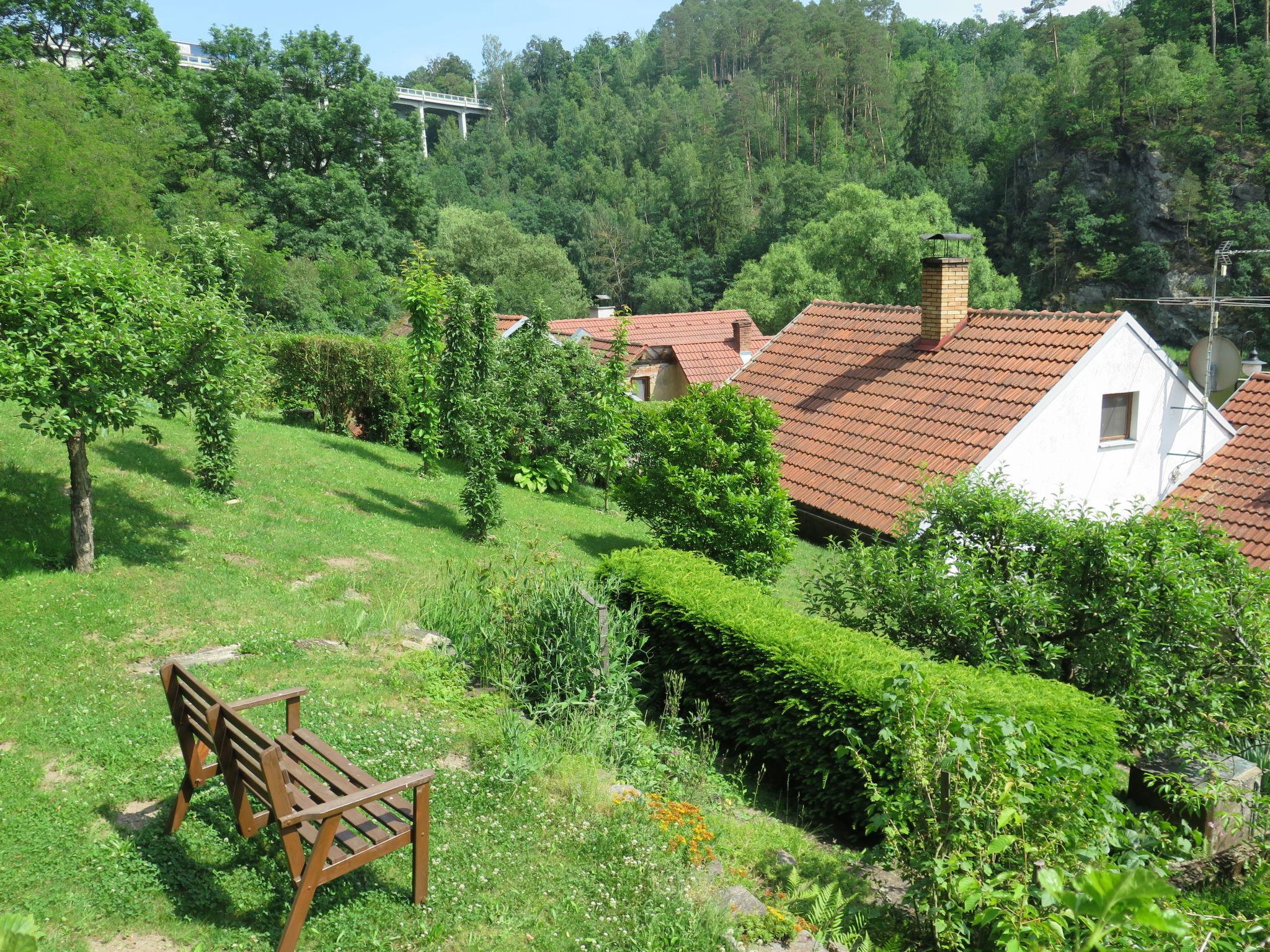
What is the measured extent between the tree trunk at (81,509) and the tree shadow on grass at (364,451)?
7.95 metres

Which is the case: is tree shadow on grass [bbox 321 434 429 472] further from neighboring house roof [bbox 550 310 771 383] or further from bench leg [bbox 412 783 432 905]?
neighboring house roof [bbox 550 310 771 383]

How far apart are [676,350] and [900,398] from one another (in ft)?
63.6

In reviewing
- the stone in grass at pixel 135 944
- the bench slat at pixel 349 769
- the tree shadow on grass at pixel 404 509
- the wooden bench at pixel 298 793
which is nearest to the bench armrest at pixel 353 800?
the wooden bench at pixel 298 793

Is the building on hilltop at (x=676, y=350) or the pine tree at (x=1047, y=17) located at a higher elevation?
the pine tree at (x=1047, y=17)

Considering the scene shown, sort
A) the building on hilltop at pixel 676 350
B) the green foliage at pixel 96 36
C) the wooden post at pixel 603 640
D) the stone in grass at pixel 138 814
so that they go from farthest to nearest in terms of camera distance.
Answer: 1. the green foliage at pixel 96 36
2. the building on hilltop at pixel 676 350
3. the wooden post at pixel 603 640
4. the stone in grass at pixel 138 814

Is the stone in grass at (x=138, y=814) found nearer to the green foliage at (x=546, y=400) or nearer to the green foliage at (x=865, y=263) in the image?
the green foliage at (x=546, y=400)

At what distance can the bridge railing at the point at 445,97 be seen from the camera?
114 m

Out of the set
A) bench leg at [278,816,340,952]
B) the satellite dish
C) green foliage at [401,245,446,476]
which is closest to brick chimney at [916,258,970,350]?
the satellite dish

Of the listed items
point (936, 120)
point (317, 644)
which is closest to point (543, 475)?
point (317, 644)

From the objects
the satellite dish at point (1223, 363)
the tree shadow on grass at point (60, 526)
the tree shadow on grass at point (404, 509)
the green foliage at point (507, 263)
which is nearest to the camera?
the tree shadow on grass at point (60, 526)

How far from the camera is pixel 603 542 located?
48.0 feet

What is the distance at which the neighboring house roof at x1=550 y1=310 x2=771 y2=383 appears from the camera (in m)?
33.4

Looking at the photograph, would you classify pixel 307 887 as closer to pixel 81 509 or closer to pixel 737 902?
pixel 737 902

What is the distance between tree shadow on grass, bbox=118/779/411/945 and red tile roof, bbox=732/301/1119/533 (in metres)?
8.91
